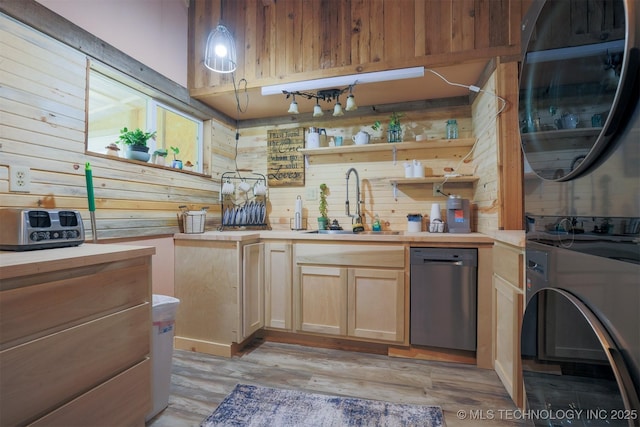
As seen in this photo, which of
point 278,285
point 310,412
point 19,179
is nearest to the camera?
point 19,179

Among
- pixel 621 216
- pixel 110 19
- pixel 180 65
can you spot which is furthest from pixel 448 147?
pixel 110 19

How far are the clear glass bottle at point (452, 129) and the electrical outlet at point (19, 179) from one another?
291 centimetres

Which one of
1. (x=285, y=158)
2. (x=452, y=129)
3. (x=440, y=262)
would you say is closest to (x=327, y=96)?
(x=285, y=158)

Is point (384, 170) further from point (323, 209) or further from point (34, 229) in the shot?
point (34, 229)

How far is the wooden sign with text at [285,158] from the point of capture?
3096 mm

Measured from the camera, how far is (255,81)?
2506 millimetres

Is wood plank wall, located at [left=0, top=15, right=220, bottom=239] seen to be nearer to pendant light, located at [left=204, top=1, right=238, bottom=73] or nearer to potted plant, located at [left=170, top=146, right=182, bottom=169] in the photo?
potted plant, located at [left=170, top=146, right=182, bottom=169]

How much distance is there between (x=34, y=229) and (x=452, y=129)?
9.39 ft

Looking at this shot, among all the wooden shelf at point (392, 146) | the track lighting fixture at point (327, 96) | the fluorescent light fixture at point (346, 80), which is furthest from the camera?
the wooden shelf at point (392, 146)

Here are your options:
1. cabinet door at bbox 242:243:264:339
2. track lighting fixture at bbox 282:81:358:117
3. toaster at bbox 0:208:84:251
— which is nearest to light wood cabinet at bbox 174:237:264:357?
cabinet door at bbox 242:243:264:339

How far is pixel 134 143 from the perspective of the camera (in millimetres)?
2074

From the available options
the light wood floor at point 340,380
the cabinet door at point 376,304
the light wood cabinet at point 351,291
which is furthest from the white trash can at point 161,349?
the cabinet door at point 376,304

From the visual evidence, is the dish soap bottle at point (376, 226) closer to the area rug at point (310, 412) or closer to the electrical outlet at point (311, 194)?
the electrical outlet at point (311, 194)

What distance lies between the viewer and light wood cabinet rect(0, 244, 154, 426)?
0.91 metres
